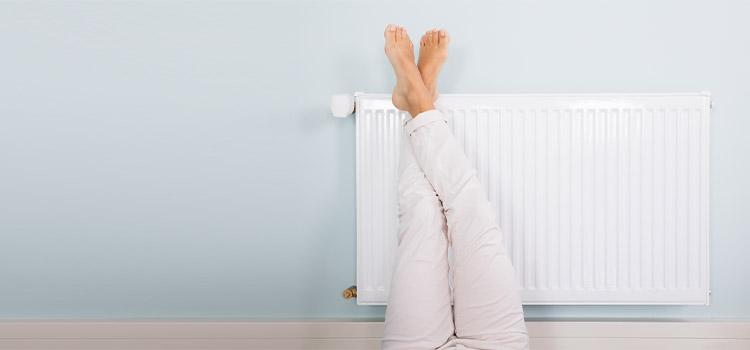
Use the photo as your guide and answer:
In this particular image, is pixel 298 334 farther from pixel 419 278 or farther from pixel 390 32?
pixel 390 32

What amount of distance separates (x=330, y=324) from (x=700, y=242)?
34.6 inches

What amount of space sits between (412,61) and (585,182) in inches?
18.8

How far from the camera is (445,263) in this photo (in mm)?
832

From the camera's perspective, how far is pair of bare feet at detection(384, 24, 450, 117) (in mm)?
917

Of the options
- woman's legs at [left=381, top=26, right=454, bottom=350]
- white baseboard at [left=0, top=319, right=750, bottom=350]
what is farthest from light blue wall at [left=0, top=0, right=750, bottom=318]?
woman's legs at [left=381, top=26, right=454, bottom=350]

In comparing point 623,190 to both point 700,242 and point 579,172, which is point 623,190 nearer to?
point 579,172

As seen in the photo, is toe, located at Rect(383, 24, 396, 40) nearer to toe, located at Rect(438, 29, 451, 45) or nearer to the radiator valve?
toe, located at Rect(438, 29, 451, 45)

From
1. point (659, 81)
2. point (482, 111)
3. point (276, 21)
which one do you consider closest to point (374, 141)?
point (482, 111)

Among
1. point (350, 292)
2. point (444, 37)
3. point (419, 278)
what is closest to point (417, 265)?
point (419, 278)

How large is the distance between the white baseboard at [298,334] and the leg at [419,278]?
0.28m

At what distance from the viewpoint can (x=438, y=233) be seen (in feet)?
2.74

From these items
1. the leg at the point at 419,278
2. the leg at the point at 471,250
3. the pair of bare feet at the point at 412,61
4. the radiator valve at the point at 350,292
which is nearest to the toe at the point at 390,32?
the pair of bare feet at the point at 412,61

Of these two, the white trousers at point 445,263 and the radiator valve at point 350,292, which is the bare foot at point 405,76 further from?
the radiator valve at point 350,292

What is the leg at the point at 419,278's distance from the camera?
30.7 inches
